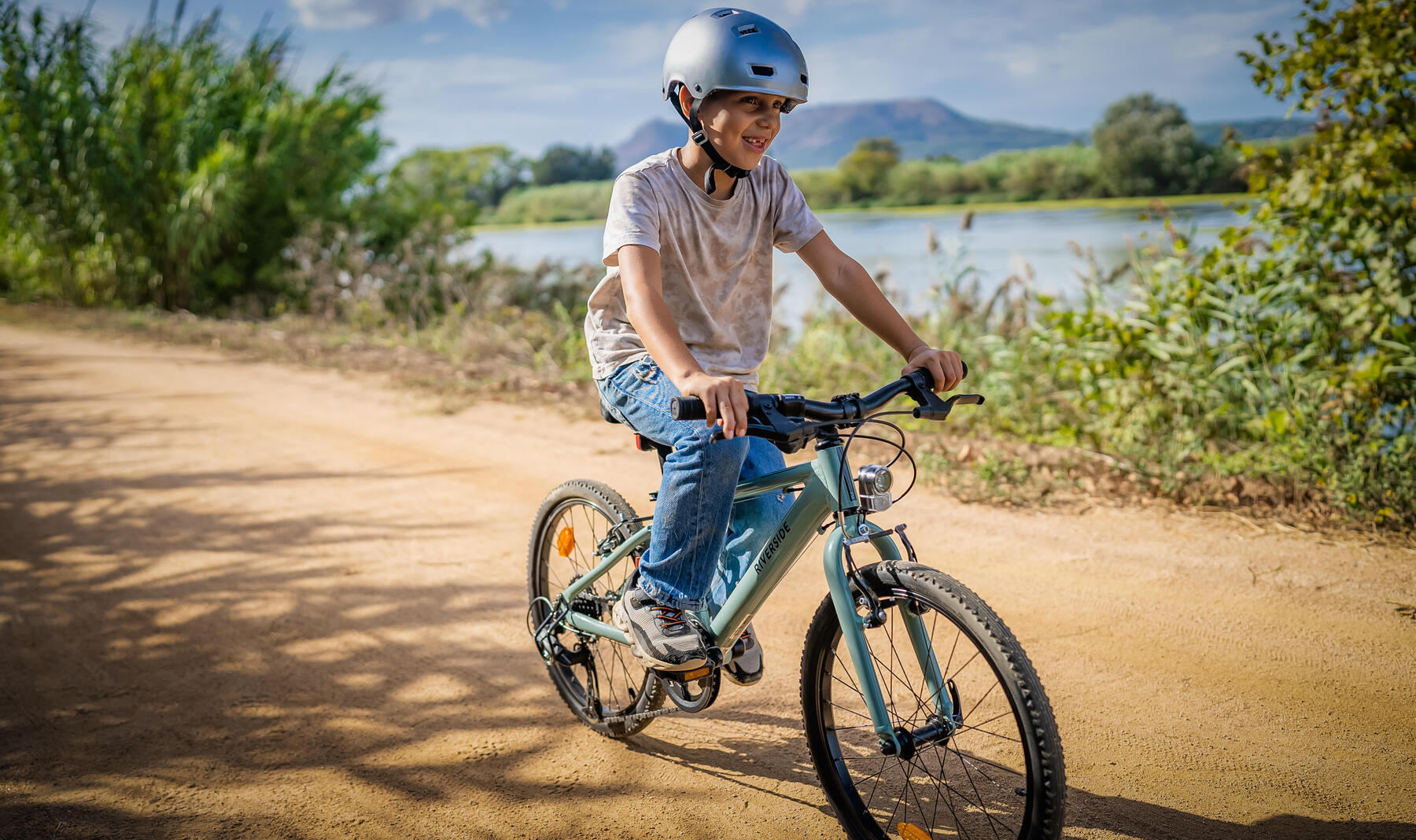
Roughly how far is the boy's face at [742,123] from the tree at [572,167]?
33.4 ft

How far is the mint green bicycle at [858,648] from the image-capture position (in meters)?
2.03

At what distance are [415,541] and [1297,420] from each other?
4.65 meters

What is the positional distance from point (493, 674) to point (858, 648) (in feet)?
5.91

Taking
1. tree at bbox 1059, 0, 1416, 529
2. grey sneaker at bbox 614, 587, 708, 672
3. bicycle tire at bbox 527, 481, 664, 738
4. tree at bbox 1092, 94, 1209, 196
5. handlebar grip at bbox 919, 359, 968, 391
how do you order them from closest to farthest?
handlebar grip at bbox 919, 359, 968, 391 → grey sneaker at bbox 614, 587, 708, 672 → bicycle tire at bbox 527, 481, 664, 738 → tree at bbox 1059, 0, 1416, 529 → tree at bbox 1092, 94, 1209, 196

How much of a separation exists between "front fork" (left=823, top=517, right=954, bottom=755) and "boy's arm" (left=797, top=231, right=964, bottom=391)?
1.64ft

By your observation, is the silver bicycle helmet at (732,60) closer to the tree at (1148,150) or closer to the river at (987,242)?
the river at (987,242)

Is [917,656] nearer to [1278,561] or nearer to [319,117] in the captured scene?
[1278,561]

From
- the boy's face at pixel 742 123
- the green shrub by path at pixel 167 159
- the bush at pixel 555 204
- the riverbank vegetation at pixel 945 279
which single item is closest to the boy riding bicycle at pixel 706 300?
the boy's face at pixel 742 123

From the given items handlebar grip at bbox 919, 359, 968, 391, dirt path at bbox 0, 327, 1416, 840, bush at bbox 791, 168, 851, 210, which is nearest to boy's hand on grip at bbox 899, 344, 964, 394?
handlebar grip at bbox 919, 359, 968, 391

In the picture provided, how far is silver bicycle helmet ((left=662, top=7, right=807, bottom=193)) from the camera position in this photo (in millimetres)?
2330

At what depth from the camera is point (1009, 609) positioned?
3805 mm

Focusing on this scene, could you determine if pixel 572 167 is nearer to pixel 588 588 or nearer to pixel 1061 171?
pixel 1061 171

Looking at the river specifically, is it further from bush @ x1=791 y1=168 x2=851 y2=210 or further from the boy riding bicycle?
the boy riding bicycle

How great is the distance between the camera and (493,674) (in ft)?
11.4
